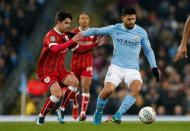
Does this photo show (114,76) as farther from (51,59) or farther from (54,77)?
(51,59)

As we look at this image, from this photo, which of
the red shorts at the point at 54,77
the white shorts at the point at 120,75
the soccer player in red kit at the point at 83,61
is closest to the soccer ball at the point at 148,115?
the white shorts at the point at 120,75

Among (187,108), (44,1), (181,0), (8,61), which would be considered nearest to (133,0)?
(181,0)

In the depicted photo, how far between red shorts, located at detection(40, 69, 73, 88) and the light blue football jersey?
98 centimetres

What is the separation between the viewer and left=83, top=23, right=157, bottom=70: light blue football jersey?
9.21 meters

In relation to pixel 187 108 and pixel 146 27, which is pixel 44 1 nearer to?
pixel 146 27

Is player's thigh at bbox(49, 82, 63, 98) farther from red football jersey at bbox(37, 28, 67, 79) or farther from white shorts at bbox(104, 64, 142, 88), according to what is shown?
white shorts at bbox(104, 64, 142, 88)

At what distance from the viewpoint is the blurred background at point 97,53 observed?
1435 cm

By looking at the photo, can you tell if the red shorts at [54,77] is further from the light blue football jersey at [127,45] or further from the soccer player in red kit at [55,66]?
the light blue football jersey at [127,45]

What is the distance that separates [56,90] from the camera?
9.38 m

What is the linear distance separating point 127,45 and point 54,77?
60.0 inches

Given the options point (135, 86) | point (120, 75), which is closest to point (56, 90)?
point (120, 75)

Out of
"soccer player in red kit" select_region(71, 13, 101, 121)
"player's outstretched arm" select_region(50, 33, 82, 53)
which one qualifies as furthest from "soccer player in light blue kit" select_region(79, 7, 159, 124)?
"soccer player in red kit" select_region(71, 13, 101, 121)

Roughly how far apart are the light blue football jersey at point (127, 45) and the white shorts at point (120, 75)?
0.08 m

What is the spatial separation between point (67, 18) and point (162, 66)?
21.2 ft
